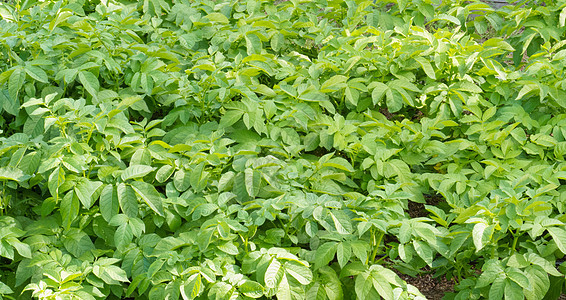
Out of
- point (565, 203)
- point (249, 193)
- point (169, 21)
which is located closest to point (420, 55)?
point (565, 203)

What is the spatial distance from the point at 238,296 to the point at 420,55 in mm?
1670

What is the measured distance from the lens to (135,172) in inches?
89.5

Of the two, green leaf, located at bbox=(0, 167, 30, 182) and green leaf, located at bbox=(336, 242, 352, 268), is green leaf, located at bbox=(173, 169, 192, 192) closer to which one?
green leaf, located at bbox=(0, 167, 30, 182)

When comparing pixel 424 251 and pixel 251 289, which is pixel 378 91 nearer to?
pixel 424 251

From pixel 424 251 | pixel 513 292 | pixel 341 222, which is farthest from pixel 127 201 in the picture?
pixel 513 292

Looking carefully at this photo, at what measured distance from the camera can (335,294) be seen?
224 cm

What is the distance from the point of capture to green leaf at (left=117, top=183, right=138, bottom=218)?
2.23 m

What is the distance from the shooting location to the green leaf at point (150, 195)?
7.43ft

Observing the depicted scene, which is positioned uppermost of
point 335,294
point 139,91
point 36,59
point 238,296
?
point 36,59

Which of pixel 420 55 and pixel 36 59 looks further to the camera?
pixel 420 55

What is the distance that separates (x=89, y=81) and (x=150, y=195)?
2.42 ft

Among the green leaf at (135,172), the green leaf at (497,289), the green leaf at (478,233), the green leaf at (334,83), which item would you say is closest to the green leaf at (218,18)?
the green leaf at (334,83)

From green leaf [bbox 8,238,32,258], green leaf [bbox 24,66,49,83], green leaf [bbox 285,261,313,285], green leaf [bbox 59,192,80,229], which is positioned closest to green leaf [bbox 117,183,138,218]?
green leaf [bbox 59,192,80,229]

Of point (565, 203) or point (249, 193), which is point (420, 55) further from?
point (249, 193)
